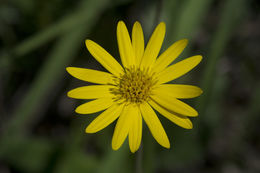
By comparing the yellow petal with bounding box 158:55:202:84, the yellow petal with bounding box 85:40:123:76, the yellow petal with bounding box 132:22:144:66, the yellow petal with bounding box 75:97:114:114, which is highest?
the yellow petal with bounding box 132:22:144:66

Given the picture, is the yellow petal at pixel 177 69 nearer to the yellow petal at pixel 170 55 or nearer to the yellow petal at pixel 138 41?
the yellow petal at pixel 170 55

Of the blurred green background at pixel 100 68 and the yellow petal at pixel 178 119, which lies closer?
the yellow petal at pixel 178 119

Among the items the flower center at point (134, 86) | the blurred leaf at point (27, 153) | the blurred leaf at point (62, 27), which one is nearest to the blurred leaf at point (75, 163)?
the blurred leaf at point (27, 153)

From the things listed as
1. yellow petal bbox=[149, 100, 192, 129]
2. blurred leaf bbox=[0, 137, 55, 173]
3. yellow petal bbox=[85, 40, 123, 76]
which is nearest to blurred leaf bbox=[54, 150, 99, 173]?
blurred leaf bbox=[0, 137, 55, 173]

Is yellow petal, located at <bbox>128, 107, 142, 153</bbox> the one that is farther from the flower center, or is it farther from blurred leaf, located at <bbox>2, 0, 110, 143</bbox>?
blurred leaf, located at <bbox>2, 0, 110, 143</bbox>

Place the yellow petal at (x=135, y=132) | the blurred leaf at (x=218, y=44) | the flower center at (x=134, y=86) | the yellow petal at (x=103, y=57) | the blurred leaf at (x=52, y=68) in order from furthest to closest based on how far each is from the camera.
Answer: the blurred leaf at (x=52, y=68) < the blurred leaf at (x=218, y=44) < the flower center at (x=134, y=86) < the yellow petal at (x=103, y=57) < the yellow petal at (x=135, y=132)

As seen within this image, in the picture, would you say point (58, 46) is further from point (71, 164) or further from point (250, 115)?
point (250, 115)

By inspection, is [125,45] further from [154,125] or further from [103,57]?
[154,125]
